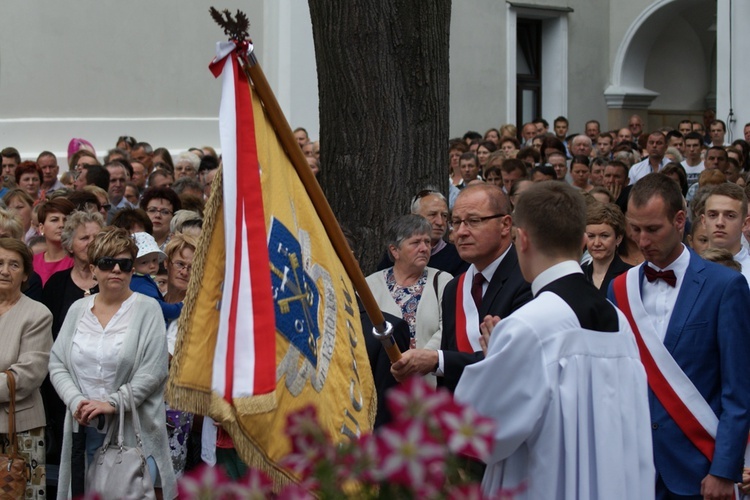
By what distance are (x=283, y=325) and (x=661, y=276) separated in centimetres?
168

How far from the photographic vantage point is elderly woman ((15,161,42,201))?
463 inches

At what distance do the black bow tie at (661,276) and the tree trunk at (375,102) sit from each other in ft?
10.9

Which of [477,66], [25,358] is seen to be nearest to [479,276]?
[25,358]

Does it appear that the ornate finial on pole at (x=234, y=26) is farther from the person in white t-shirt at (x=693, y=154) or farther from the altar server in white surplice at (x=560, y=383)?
the person in white t-shirt at (x=693, y=154)

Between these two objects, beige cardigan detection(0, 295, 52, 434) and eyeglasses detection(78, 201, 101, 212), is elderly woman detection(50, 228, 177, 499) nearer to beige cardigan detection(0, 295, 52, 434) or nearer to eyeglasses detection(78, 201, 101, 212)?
beige cardigan detection(0, 295, 52, 434)

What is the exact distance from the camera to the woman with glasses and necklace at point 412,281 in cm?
702

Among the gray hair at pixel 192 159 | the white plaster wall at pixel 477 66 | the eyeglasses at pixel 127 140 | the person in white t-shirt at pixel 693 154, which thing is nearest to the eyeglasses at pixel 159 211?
the gray hair at pixel 192 159

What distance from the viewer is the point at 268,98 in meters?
4.41

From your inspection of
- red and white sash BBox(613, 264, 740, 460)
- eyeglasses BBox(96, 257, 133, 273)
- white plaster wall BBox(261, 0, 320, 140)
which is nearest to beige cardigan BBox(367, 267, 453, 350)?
eyeglasses BBox(96, 257, 133, 273)

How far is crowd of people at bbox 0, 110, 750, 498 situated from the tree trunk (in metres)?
0.28

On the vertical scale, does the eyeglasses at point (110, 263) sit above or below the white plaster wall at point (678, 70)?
below

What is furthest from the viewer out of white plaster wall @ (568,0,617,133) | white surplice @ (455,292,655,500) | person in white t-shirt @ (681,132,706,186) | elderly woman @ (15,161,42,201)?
white plaster wall @ (568,0,617,133)

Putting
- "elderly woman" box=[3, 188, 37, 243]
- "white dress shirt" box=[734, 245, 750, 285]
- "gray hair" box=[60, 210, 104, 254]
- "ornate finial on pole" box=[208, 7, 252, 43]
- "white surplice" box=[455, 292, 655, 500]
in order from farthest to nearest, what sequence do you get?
"elderly woman" box=[3, 188, 37, 243]
"gray hair" box=[60, 210, 104, 254]
"white dress shirt" box=[734, 245, 750, 285]
"ornate finial on pole" box=[208, 7, 252, 43]
"white surplice" box=[455, 292, 655, 500]

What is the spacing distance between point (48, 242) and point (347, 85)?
2.36 m
